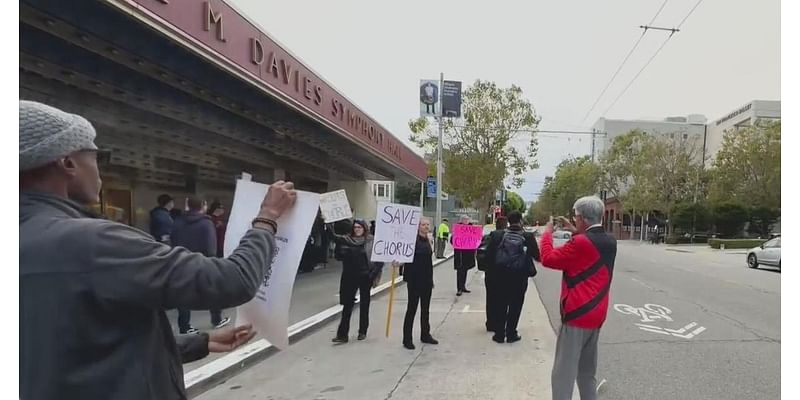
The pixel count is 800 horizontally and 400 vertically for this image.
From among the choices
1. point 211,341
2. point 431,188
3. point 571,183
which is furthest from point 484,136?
point 571,183

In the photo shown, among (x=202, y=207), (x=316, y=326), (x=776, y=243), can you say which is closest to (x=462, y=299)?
(x=316, y=326)

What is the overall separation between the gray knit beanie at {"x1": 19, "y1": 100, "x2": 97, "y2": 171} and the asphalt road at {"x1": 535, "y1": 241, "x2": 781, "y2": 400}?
5.03 m

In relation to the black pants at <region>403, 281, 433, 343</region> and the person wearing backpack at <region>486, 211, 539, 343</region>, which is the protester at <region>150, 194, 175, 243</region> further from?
the person wearing backpack at <region>486, 211, 539, 343</region>

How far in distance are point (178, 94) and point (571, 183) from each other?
72.8m

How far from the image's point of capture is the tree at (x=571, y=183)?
63.1 metres

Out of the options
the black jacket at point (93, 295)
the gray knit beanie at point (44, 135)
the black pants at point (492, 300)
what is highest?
the gray knit beanie at point (44, 135)

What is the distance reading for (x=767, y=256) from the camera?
21.5 meters

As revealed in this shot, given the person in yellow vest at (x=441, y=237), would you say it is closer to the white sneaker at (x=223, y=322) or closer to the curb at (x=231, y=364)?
the curb at (x=231, y=364)

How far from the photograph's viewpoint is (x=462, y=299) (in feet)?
37.9

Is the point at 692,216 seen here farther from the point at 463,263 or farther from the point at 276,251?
the point at 276,251

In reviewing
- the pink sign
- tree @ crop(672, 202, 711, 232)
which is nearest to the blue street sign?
the pink sign

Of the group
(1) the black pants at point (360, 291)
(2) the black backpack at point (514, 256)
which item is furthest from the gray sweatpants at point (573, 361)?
(1) the black pants at point (360, 291)

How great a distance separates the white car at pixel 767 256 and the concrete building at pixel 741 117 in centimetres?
4045

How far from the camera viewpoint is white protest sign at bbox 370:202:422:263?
24.4 feet
